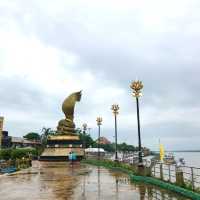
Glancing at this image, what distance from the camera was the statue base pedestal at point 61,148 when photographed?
5334 centimetres

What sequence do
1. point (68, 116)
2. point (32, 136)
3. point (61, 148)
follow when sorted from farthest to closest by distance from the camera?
1. point (32, 136)
2. point (68, 116)
3. point (61, 148)

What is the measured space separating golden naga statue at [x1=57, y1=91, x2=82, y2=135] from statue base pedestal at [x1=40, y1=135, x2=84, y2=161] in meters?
1.91

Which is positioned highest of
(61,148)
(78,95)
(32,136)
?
(32,136)

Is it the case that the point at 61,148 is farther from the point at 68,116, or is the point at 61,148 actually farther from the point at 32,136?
the point at 32,136

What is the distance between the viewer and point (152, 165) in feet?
70.5

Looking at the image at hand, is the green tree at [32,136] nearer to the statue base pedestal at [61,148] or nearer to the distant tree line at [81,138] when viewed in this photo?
the distant tree line at [81,138]

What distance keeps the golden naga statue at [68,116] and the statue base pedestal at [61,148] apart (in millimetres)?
1907

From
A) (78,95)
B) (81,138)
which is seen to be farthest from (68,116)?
(81,138)

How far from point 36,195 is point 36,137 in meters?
126

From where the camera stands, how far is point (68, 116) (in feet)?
199

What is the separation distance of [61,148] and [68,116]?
803 centimetres

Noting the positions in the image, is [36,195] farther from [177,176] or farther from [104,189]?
[177,176]

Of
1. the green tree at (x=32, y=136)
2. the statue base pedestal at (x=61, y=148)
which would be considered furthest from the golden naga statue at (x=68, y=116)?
the green tree at (x=32, y=136)

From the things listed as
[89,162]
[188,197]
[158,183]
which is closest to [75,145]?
[89,162]
